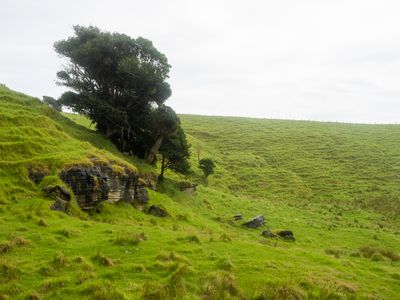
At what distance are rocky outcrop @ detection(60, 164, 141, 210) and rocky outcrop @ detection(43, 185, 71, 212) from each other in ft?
3.78

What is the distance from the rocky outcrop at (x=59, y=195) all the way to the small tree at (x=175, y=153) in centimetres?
1889

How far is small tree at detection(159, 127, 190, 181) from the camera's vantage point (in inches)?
1617

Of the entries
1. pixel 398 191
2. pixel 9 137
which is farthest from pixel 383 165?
pixel 9 137

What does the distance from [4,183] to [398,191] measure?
5737 centimetres

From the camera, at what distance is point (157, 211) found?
29562mm

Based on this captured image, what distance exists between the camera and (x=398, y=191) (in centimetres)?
6175

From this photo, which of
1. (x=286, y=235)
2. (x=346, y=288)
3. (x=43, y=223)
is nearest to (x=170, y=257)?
(x=43, y=223)

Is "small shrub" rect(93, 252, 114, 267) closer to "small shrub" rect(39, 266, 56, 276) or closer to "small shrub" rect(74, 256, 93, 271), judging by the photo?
"small shrub" rect(74, 256, 93, 271)

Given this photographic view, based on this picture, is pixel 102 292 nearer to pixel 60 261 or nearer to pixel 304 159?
pixel 60 261

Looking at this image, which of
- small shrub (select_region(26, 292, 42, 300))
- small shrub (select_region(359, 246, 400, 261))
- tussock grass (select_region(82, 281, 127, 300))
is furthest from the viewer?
small shrub (select_region(359, 246, 400, 261))

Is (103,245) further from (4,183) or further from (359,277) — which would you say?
(359,277)

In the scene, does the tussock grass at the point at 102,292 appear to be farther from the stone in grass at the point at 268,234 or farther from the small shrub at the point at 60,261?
the stone in grass at the point at 268,234

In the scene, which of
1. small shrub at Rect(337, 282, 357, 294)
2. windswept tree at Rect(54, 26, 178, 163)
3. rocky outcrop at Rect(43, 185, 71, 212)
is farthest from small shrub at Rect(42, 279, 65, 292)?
windswept tree at Rect(54, 26, 178, 163)

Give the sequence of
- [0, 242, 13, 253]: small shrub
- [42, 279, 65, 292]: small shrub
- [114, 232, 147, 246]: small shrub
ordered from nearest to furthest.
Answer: [42, 279, 65, 292]: small shrub, [0, 242, 13, 253]: small shrub, [114, 232, 147, 246]: small shrub
